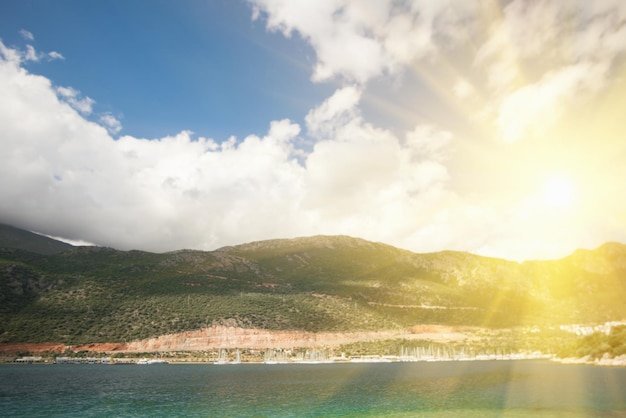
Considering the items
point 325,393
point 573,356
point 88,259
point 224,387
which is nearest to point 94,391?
point 224,387

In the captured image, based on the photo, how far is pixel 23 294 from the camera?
133 m

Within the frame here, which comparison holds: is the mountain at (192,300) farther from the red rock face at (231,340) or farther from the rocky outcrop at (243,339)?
the rocky outcrop at (243,339)

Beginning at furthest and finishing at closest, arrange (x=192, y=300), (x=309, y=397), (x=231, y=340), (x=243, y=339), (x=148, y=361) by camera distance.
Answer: (x=192, y=300), (x=243, y=339), (x=231, y=340), (x=148, y=361), (x=309, y=397)

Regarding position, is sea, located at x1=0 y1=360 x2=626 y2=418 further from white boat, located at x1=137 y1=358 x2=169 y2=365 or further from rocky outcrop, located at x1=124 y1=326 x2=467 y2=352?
rocky outcrop, located at x1=124 y1=326 x2=467 y2=352

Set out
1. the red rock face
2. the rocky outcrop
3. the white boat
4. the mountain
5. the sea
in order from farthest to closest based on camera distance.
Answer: the rocky outcrop, the mountain, the red rock face, the white boat, the sea

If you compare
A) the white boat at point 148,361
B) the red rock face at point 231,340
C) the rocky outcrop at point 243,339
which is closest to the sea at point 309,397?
the white boat at point 148,361

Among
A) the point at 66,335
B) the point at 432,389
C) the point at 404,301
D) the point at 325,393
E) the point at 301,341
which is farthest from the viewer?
the point at 404,301

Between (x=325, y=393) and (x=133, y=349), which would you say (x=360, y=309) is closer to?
(x=133, y=349)

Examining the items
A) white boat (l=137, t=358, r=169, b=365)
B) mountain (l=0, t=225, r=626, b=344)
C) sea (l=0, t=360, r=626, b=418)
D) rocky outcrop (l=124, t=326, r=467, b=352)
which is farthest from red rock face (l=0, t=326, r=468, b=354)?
sea (l=0, t=360, r=626, b=418)

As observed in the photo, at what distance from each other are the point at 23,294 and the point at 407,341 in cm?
13196

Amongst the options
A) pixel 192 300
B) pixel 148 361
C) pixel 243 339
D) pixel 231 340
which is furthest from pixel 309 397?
pixel 192 300

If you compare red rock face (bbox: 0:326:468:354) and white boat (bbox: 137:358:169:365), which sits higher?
red rock face (bbox: 0:326:468:354)

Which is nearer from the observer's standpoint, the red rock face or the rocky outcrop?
the red rock face

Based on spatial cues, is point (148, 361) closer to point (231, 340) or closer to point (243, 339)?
point (231, 340)
